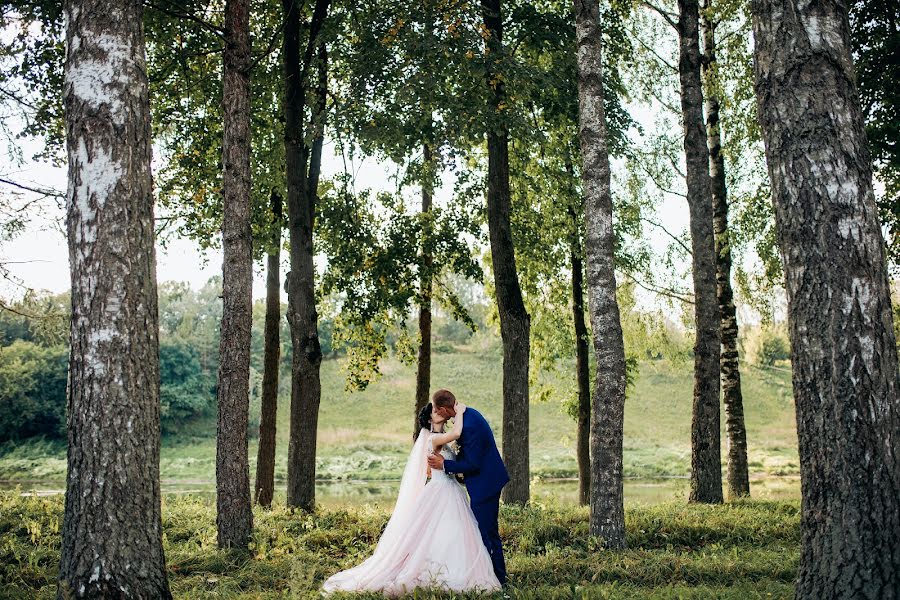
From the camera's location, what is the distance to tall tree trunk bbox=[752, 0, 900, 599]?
16.2ft

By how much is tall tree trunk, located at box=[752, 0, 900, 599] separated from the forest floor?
1.74m

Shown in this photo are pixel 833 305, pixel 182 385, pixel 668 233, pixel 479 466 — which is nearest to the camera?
pixel 833 305

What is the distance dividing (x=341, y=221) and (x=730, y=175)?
31.7 ft

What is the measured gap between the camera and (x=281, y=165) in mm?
15930

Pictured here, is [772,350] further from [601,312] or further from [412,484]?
[412,484]

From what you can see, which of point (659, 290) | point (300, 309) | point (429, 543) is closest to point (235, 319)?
point (300, 309)

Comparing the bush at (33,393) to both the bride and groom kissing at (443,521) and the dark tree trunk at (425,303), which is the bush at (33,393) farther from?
the bride and groom kissing at (443,521)

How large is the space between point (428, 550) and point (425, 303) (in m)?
9.94

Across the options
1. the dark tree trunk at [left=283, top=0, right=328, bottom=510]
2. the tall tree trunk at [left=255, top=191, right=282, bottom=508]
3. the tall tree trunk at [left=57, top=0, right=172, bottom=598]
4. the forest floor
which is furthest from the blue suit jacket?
the tall tree trunk at [left=255, top=191, right=282, bottom=508]

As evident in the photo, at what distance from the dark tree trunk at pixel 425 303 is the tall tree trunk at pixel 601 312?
6615 millimetres

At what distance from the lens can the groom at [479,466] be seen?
8180mm

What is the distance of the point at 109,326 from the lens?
5.97 metres

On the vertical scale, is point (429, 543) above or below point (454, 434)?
below

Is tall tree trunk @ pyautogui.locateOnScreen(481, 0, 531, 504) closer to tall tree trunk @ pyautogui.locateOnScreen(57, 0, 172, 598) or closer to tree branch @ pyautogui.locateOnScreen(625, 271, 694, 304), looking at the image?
tree branch @ pyautogui.locateOnScreen(625, 271, 694, 304)
